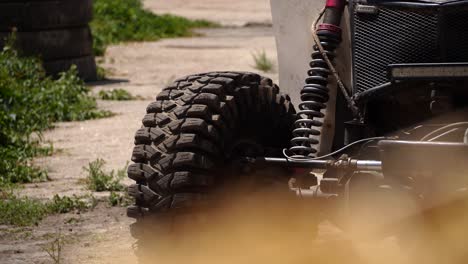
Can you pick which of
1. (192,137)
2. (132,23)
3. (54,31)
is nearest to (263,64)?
(54,31)

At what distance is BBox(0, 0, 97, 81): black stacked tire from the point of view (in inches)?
516

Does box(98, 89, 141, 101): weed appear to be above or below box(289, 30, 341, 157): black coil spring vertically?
below

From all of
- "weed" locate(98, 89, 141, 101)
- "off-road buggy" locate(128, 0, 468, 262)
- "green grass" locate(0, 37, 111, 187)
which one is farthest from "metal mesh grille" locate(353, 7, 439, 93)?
"weed" locate(98, 89, 141, 101)

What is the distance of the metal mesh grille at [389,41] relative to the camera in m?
5.18

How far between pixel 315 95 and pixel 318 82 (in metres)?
0.07

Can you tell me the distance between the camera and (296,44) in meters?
6.33

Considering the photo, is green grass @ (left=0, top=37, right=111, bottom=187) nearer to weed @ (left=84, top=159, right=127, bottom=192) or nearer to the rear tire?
weed @ (left=84, top=159, right=127, bottom=192)

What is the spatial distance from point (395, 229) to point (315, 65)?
93 cm

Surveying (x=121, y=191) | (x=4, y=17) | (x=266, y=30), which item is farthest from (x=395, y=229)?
(x=266, y=30)

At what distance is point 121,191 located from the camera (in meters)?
8.23

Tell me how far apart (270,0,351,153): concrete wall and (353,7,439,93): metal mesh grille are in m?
0.36

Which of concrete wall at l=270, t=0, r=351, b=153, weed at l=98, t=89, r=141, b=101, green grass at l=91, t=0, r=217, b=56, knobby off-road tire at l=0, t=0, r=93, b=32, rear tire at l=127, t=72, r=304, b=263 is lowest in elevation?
green grass at l=91, t=0, r=217, b=56

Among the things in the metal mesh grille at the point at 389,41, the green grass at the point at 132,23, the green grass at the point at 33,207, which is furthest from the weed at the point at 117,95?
the metal mesh grille at the point at 389,41

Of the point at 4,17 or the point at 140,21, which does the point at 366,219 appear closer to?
the point at 4,17
